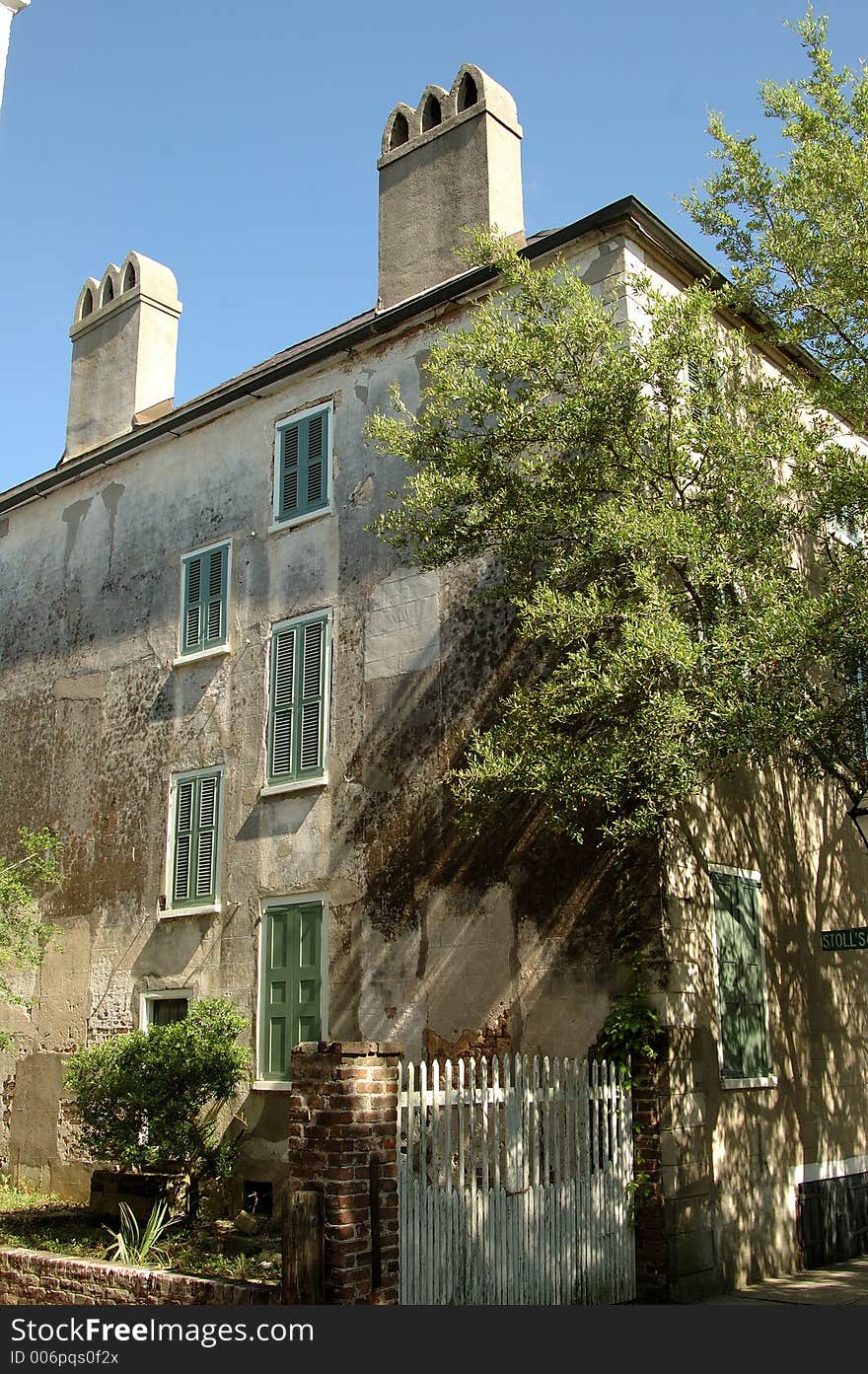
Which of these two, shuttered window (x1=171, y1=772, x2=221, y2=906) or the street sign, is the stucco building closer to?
shuttered window (x1=171, y1=772, x2=221, y2=906)

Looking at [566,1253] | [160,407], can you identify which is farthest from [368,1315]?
[160,407]

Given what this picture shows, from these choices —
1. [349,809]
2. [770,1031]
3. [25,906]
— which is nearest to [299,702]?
[349,809]

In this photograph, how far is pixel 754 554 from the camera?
9.17 m

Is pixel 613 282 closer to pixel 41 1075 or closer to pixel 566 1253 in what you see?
pixel 566 1253

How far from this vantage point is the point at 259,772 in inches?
535

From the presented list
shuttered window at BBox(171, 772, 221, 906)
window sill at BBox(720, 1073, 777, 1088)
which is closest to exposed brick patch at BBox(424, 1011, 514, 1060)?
window sill at BBox(720, 1073, 777, 1088)

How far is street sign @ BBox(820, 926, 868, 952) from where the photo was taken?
964 cm

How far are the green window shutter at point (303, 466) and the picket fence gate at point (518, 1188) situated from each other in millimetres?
7072

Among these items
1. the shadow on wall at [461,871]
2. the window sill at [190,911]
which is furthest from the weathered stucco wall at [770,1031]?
the window sill at [190,911]

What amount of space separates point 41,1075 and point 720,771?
9.25 m

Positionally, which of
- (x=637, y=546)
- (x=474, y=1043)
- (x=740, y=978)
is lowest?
(x=474, y=1043)

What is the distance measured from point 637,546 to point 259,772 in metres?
5.98

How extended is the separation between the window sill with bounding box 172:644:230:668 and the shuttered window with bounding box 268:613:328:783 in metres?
0.82

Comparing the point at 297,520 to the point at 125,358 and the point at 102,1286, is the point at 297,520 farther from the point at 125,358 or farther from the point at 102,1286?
the point at 102,1286
